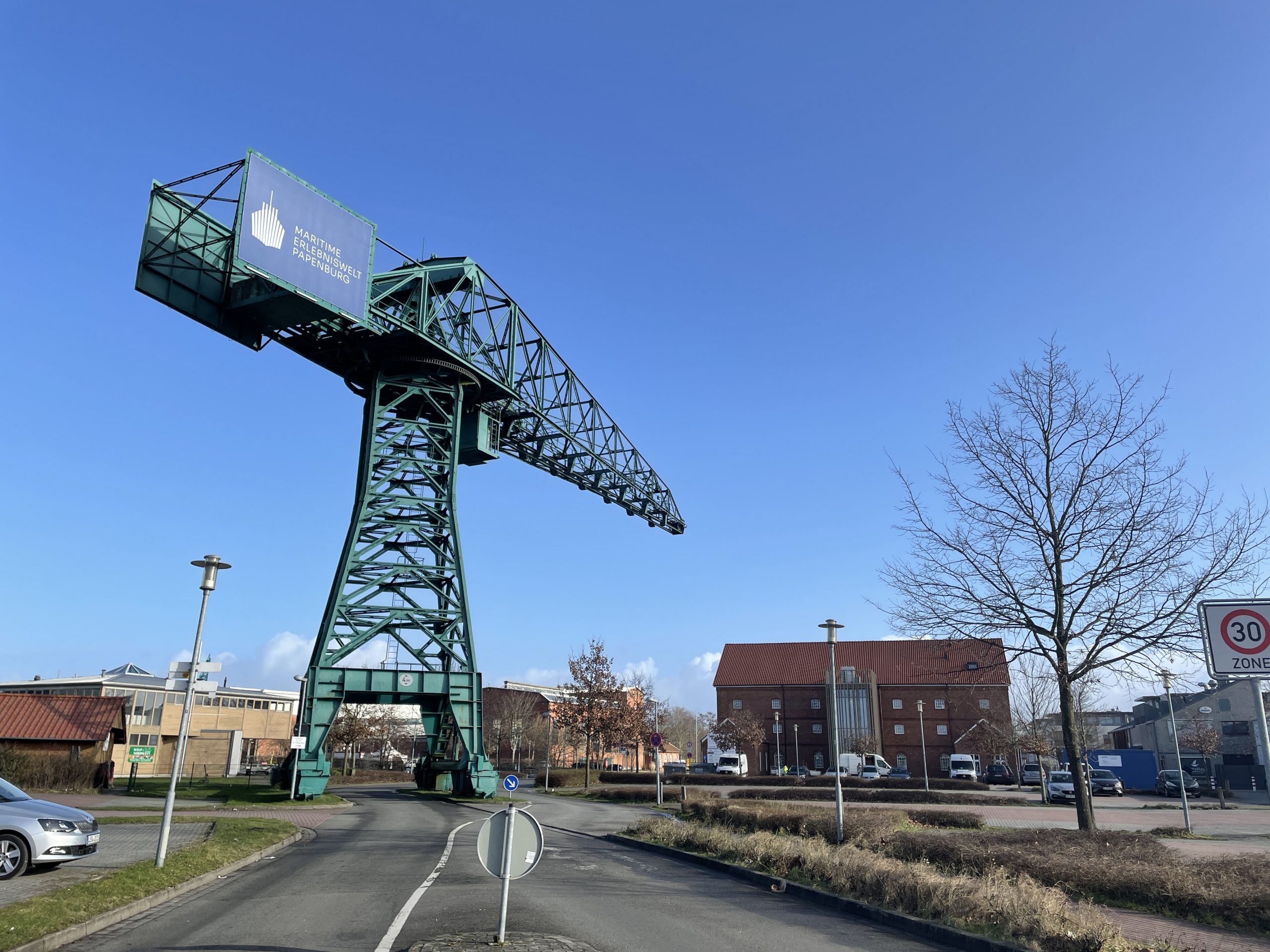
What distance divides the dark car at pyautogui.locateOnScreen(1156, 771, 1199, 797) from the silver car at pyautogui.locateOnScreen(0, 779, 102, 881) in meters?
47.6

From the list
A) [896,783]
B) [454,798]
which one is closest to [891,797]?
[896,783]

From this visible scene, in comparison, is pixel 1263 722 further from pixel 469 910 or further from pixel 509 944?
pixel 469 910

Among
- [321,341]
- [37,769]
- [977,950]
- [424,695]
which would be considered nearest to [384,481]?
[321,341]

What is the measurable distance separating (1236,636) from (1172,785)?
145 ft

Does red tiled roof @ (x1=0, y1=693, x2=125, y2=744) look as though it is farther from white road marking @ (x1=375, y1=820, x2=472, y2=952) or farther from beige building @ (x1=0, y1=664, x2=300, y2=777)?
white road marking @ (x1=375, y1=820, x2=472, y2=952)

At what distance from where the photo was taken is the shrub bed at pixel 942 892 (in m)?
8.58

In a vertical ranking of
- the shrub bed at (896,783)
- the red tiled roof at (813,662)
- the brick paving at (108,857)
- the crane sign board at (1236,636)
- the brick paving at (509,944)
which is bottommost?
the shrub bed at (896,783)

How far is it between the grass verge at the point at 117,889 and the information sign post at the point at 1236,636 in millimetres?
12073

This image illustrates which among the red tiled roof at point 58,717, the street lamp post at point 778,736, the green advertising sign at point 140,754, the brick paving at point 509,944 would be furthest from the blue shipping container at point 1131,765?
the red tiled roof at point 58,717

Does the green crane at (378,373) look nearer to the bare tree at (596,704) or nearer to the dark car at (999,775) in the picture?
the bare tree at (596,704)

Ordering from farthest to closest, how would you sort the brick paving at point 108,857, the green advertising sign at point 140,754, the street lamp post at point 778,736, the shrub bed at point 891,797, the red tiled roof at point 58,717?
the street lamp post at point 778,736 → the green advertising sign at point 140,754 → the red tiled roof at point 58,717 → the shrub bed at point 891,797 → the brick paving at point 108,857

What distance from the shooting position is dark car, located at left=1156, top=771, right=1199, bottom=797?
44156 millimetres

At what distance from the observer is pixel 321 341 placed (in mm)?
31906

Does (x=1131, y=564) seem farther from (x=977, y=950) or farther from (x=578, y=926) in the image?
(x=578, y=926)
